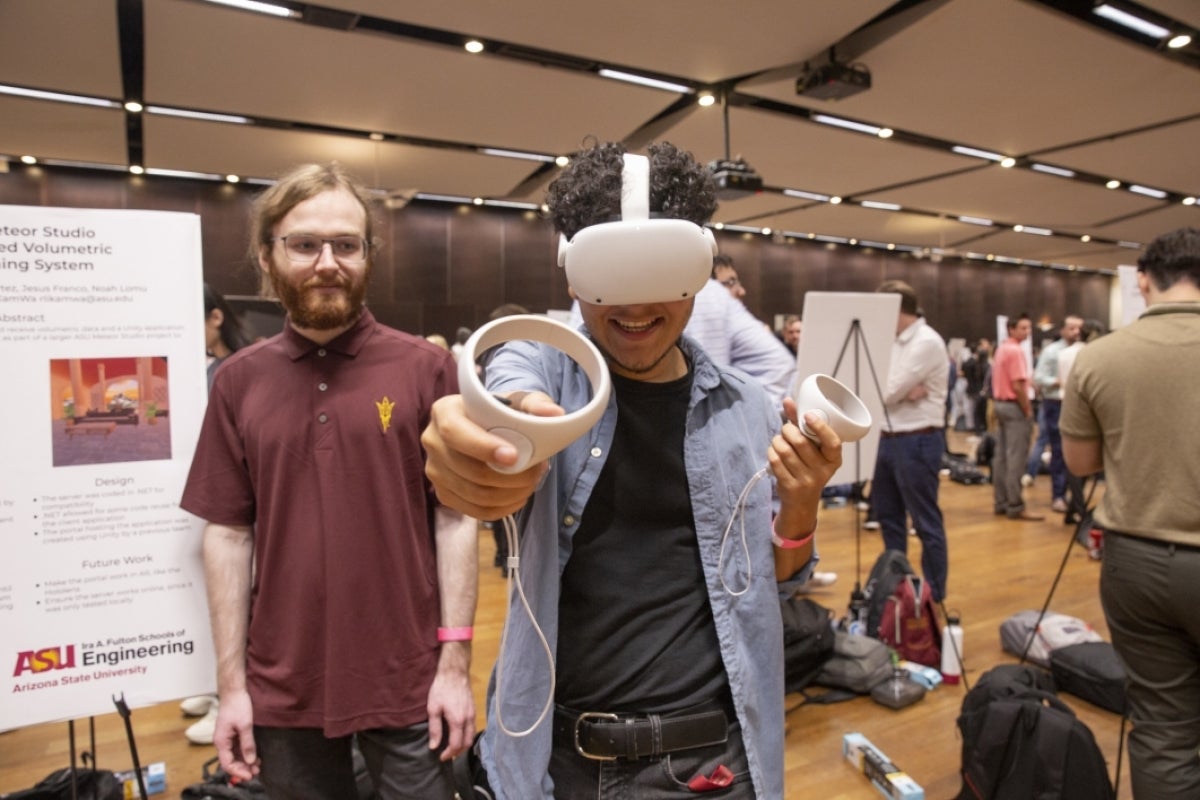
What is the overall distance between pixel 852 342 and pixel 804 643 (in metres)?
1.24

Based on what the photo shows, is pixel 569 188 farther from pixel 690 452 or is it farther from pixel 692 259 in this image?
pixel 690 452

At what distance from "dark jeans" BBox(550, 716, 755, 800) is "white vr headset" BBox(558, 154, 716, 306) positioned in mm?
562

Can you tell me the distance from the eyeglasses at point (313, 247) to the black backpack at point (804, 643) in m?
2.12

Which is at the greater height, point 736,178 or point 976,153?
point 976,153

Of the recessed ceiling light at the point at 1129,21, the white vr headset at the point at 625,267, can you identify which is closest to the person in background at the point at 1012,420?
the recessed ceiling light at the point at 1129,21

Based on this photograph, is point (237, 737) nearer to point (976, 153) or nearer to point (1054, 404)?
point (1054, 404)

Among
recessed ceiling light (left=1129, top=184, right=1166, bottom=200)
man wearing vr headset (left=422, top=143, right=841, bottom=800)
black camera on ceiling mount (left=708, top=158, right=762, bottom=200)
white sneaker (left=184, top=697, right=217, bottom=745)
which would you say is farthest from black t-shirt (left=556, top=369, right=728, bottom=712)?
recessed ceiling light (left=1129, top=184, right=1166, bottom=200)

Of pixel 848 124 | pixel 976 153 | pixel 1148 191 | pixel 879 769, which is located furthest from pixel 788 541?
pixel 1148 191

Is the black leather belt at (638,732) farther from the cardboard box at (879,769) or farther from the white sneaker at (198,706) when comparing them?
the white sneaker at (198,706)

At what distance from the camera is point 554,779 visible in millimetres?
900

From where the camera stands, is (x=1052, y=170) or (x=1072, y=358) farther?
(x=1052, y=170)

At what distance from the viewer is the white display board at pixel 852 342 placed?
2.92 meters

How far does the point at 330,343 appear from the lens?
4.44 ft

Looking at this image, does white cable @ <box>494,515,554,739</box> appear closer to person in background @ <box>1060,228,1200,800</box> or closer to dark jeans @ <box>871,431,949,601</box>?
person in background @ <box>1060,228,1200,800</box>
